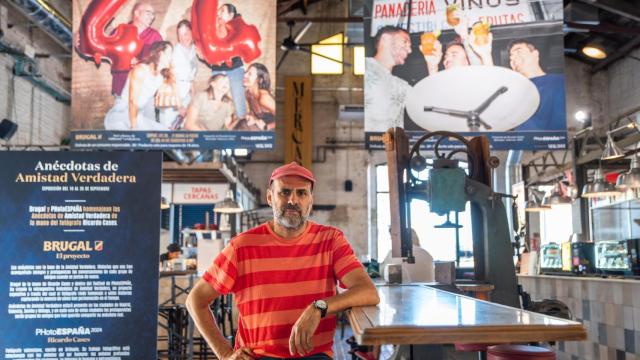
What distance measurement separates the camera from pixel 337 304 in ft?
7.98

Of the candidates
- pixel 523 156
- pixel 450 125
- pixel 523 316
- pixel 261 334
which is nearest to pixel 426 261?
pixel 261 334

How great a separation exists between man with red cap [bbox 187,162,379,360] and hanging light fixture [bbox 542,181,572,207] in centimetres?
973

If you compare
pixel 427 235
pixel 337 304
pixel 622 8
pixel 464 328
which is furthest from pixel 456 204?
pixel 427 235

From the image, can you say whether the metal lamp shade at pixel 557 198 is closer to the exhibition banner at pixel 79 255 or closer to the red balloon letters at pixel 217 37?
the red balloon letters at pixel 217 37

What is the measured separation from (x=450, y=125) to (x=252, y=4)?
2517mm

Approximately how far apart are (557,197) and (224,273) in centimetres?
1007

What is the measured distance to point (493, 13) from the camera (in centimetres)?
753

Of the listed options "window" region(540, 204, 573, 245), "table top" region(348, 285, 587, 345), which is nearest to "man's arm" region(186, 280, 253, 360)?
"table top" region(348, 285, 587, 345)

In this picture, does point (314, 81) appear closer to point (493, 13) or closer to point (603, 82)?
point (603, 82)

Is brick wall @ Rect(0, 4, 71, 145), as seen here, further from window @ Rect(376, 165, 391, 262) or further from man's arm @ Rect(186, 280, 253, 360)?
man's arm @ Rect(186, 280, 253, 360)

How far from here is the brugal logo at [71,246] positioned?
4.48 m

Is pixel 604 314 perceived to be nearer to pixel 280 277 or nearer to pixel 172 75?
pixel 280 277

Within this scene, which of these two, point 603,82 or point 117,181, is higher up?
point 603,82

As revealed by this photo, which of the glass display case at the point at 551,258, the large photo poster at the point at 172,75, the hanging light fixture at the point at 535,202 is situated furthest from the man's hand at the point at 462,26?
the hanging light fixture at the point at 535,202
